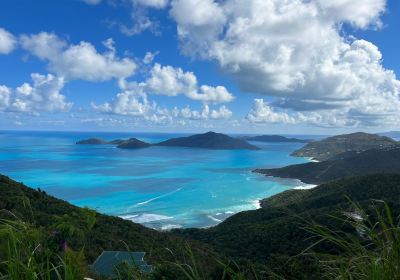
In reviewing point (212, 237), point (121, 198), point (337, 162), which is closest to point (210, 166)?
point (337, 162)

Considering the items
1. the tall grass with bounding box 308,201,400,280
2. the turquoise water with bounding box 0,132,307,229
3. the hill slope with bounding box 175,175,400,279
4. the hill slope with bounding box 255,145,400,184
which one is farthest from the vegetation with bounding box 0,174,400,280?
the hill slope with bounding box 255,145,400,184

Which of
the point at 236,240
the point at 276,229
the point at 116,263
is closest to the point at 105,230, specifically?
the point at 236,240

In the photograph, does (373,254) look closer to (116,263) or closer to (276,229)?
(116,263)

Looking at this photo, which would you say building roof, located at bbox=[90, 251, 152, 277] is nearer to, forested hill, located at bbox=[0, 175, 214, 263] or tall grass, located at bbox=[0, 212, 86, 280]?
tall grass, located at bbox=[0, 212, 86, 280]

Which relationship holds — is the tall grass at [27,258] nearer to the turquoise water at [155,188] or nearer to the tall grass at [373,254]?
the tall grass at [373,254]

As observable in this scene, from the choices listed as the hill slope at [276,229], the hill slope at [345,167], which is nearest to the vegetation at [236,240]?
the hill slope at [276,229]

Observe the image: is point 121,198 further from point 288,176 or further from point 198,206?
point 288,176

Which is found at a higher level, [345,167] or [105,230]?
[105,230]

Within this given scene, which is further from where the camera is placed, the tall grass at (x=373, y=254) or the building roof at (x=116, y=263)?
the building roof at (x=116, y=263)
